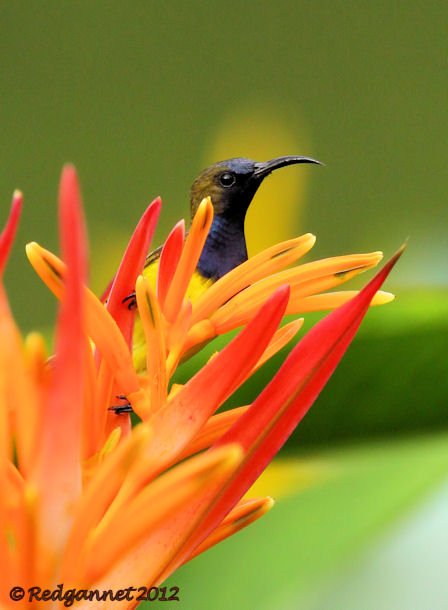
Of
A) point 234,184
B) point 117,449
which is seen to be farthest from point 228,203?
point 117,449

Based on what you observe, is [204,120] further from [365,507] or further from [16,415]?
[16,415]

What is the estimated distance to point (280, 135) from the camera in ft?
2.06

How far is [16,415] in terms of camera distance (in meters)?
0.20

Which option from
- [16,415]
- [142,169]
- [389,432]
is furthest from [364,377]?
[16,415]

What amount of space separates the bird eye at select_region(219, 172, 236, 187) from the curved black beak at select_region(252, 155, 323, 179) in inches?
0.6

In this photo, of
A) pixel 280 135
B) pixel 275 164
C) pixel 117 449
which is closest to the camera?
pixel 117 449

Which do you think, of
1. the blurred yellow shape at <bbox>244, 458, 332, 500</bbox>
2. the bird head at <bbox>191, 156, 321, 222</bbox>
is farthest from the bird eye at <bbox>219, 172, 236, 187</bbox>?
the blurred yellow shape at <bbox>244, 458, 332, 500</bbox>

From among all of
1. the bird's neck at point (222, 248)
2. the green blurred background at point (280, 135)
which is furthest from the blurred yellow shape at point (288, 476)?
the bird's neck at point (222, 248)

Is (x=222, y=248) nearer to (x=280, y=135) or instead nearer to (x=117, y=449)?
(x=280, y=135)

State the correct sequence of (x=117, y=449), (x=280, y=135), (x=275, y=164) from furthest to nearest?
(x=280, y=135) → (x=275, y=164) → (x=117, y=449)

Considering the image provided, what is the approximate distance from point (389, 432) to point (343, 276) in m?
0.23

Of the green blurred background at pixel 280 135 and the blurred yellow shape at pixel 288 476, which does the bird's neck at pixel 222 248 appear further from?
the blurred yellow shape at pixel 288 476

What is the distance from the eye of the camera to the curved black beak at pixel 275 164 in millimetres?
507

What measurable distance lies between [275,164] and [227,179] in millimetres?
40
